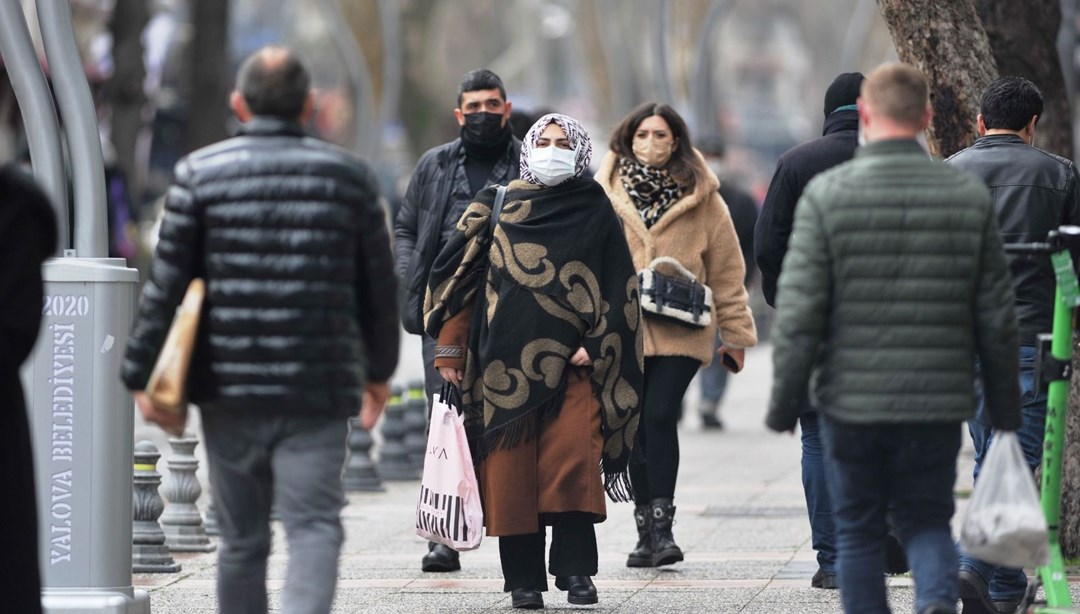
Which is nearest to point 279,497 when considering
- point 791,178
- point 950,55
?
point 791,178

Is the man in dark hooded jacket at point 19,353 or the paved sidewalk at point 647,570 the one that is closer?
the man in dark hooded jacket at point 19,353

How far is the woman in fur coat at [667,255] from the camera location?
870 centimetres

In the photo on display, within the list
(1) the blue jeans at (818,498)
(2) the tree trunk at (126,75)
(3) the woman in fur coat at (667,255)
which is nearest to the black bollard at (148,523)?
(3) the woman in fur coat at (667,255)

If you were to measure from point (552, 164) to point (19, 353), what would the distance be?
2989mm

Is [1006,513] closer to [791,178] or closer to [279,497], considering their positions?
[279,497]

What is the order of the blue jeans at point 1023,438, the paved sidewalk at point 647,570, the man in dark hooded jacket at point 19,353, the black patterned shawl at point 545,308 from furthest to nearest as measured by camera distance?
the paved sidewalk at point 647,570 < the black patterned shawl at point 545,308 < the blue jeans at point 1023,438 < the man in dark hooded jacket at point 19,353

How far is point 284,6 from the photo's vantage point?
189 ft

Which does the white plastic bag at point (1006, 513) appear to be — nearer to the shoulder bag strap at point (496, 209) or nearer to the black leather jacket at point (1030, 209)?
the black leather jacket at point (1030, 209)

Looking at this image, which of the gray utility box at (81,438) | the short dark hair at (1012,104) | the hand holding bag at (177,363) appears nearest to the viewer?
the hand holding bag at (177,363)

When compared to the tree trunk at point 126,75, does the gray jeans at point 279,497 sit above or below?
below

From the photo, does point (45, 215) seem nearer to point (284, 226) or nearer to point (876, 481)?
point (284, 226)

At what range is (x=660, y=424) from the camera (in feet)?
28.6

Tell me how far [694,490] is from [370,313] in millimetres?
6534

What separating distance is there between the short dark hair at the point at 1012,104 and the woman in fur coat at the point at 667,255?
5.82 ft
